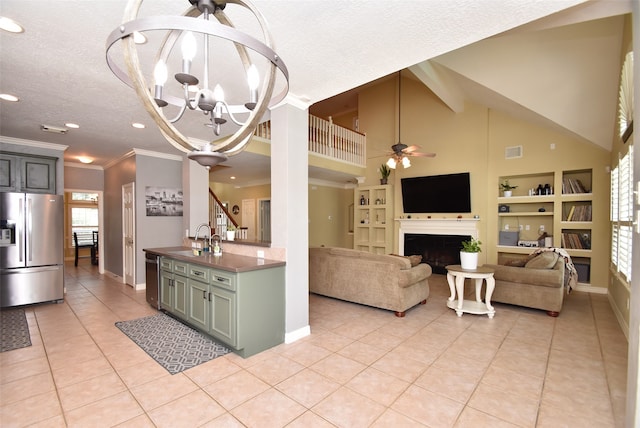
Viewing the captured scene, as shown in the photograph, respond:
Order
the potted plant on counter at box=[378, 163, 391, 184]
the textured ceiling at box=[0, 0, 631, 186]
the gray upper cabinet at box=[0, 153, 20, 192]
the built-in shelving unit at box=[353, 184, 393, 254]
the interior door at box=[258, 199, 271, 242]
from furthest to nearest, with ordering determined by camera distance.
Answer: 1. the interior door at box=[258, 199, 271, 242]
2. the built-in shelving unit at box=[353, 184, 393, 254]
3. the potted plant on counter at box=[378, 163, 391, 184]
4. the gray upper cabinet at box=[0, 153, 20, 192]
5. the textured ceiling at box=[0, 0, 631, 186]

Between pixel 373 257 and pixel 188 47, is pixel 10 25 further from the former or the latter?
pixel 373 257

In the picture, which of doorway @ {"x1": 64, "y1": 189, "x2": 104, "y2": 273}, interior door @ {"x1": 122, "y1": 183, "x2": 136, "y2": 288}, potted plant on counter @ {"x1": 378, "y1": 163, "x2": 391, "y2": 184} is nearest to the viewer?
interior door @ {"x1": 122, "y1": 183, "x2": 136, "y2": 288}

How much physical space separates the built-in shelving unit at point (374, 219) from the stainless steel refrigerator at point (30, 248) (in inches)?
251

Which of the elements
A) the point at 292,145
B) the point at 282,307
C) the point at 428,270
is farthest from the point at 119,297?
the point at 428,270

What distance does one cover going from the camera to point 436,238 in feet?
23.3

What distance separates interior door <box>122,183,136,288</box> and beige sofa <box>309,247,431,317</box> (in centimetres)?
350

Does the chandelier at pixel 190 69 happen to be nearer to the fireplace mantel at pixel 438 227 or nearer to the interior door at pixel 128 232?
the interior door at pixel 128 232

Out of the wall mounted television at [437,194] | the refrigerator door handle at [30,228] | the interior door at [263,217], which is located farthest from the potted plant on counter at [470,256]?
the interior door at [263,217]

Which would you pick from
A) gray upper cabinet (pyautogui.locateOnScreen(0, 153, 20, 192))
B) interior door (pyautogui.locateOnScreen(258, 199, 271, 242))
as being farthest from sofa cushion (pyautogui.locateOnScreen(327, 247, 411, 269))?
interior door (pyautogui.locateOnScreen(258, 199, 271, 242))

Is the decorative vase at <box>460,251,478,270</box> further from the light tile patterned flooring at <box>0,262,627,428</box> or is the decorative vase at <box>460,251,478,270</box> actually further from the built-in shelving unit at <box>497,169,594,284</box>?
the built-in shelving unit at <box>497,169,594,284</box>

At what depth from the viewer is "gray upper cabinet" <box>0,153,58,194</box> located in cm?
446

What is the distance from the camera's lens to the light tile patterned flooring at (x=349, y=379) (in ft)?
6.67

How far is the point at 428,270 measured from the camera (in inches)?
177

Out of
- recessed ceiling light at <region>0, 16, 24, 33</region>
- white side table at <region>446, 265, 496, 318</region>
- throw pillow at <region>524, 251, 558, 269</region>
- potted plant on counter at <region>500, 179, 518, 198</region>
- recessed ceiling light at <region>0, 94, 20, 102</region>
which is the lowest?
white side table at <region>446, 265, 496, 318</region>
